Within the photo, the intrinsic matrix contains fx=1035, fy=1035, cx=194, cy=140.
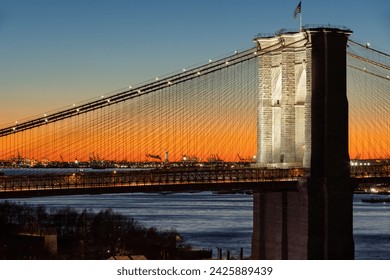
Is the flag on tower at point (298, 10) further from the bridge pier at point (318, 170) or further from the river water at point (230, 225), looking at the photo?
the river water at point (230, 225)

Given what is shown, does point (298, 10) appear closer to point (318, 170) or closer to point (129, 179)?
point (318, 170)

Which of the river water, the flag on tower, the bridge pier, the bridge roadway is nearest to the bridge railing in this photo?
the bridge roadway

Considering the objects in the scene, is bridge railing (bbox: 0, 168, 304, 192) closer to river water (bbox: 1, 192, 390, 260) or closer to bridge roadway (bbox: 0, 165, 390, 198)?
bridge roadway (bbox: 0, 165, 390, 198)

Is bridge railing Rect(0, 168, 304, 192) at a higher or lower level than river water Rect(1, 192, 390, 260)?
higher

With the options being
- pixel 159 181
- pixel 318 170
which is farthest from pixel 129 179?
pixel 318 170

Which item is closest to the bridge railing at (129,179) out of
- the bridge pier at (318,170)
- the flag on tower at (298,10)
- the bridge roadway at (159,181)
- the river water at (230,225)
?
the bridge roadway at (159,181)
